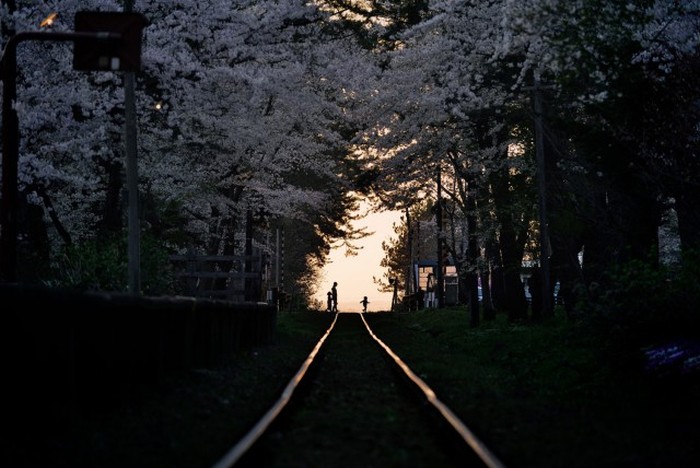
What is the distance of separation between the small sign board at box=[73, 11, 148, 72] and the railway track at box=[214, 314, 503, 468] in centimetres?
620

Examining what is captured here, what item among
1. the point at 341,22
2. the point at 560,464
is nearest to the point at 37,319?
the point at 560,464

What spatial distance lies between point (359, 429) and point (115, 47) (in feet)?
32.6

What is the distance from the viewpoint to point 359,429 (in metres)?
9.73

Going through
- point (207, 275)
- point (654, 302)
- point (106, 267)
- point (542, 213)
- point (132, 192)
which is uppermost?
point (542, 213)

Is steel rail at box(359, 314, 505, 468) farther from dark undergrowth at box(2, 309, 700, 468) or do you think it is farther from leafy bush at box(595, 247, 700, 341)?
leafy bush at box(595, 247, 700, 341)

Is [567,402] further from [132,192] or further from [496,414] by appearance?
[132,192]

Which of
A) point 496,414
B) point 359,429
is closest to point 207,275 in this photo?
point 496,414

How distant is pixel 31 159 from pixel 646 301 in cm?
1281

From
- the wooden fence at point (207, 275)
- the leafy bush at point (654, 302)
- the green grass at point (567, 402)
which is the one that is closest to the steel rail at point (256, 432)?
the green grass at point (567, 402)

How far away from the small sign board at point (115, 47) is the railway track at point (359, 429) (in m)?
6.20

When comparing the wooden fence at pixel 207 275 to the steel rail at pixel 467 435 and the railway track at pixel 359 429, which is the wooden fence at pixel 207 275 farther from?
the steel rail at pixel 467 435

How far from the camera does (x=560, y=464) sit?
8.02m

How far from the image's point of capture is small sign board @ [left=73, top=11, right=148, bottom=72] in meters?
17.0

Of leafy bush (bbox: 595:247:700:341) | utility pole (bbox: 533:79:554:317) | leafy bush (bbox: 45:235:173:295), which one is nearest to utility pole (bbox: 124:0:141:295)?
leafy bush (bbox: 45:235:173:295)
